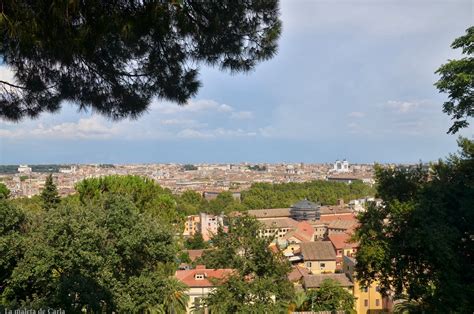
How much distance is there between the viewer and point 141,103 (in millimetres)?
4688

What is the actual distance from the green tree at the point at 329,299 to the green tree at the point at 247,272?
433 cm

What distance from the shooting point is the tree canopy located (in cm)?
305

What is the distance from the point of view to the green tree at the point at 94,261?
31.1ft

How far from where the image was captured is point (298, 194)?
82875 millimetres

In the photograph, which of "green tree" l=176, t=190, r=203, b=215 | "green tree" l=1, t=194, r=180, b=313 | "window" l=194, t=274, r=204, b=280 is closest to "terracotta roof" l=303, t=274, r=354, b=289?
"window" l=194, t=274, r=204, b=280

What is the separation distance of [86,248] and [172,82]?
7.05m

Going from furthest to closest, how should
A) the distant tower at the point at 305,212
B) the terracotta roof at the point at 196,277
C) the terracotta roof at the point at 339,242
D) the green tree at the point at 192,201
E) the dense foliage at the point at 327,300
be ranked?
the green tree at the point at 192,201, the distant tower at the point at 305,212, the terracotta roof at the point at 339,242, the terracotta roof at the point at 196,277, the dense foliage at the point at 327,300

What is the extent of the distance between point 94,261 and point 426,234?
7186 mm

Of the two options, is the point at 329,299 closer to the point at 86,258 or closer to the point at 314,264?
the point at 86,258

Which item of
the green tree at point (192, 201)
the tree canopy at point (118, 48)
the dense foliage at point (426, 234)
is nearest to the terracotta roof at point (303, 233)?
the green tree at point (192, 201)

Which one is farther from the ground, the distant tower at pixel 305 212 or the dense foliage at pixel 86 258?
the dense foliage at pixel 86 258

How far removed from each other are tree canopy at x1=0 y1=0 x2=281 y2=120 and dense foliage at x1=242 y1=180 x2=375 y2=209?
68.9 metres

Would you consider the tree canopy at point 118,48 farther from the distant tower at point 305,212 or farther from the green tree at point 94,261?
the distant tower at point 305,212

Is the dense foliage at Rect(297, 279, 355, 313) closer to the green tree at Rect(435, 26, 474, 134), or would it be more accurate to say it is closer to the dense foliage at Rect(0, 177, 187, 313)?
the dense foliage at Rect(0, 177, 187, 313)
